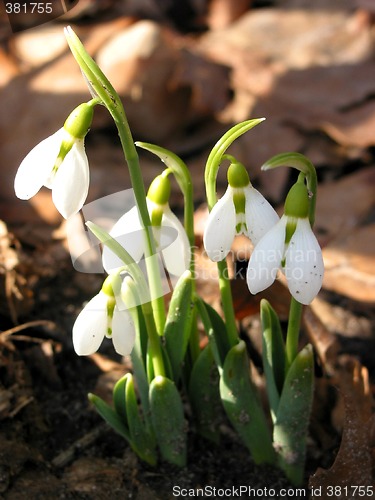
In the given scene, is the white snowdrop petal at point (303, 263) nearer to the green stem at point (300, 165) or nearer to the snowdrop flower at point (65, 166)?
the green stem at point (300, 165)

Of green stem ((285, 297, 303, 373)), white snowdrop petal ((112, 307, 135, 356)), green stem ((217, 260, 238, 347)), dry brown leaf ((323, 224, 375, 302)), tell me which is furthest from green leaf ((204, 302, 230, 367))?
dry brown leaf ((323, 224, 375, 302))

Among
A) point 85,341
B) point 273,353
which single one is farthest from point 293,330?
point 85,341

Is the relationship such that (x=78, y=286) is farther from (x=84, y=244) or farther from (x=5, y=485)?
(x=5, y=485)

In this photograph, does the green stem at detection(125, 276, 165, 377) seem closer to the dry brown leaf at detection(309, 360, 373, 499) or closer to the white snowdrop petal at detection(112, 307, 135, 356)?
the white snowdrop petal at detection(112, 307, 135, 356)

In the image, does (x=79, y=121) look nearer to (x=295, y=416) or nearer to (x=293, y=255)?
(x=293, y=255)

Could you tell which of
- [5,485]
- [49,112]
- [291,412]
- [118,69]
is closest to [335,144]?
[118,69]
